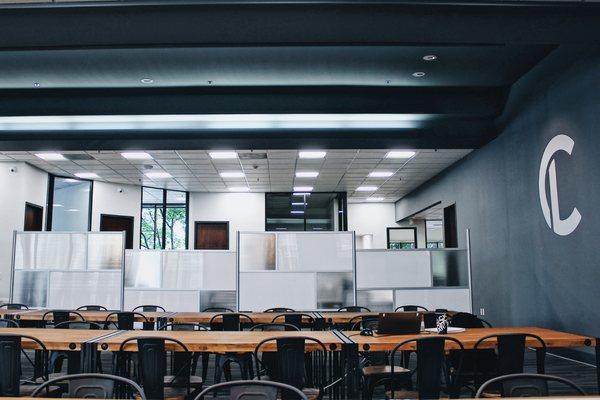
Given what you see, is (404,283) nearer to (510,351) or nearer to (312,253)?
(312,253)

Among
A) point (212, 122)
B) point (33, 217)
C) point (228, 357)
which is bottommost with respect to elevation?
point (228, 357)

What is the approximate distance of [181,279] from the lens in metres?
7.90

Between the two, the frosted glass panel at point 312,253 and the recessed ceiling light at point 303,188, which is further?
the recessed ceiling light at point 303,188

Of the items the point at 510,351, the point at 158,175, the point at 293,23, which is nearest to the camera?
the point at 510,351

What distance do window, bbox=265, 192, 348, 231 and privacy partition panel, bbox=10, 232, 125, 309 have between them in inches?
296

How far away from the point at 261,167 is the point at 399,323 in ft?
25.1

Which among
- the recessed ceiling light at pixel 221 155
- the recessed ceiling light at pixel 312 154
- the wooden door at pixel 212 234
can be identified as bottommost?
the wooden door at pixel 212 234

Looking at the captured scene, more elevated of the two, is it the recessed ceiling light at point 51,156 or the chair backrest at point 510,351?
the recessed ceiling light at point 51,156

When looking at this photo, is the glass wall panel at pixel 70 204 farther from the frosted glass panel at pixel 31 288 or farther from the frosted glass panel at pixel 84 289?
the frosted glass panel at pixel 84 289

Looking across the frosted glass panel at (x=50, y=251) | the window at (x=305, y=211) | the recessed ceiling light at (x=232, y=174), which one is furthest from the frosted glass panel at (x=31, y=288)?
the window at (x=305, y=211)

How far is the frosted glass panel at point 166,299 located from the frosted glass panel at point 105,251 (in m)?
0.52

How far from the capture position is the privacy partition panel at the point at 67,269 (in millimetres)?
7977

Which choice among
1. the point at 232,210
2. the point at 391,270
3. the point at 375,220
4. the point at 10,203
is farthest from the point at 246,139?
the point at 375,220

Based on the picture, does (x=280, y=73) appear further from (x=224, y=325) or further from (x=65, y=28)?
(x=224, y=325)
